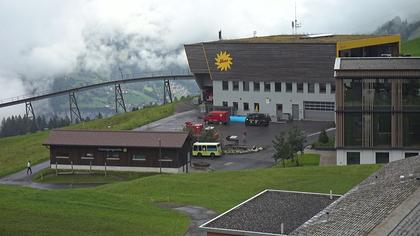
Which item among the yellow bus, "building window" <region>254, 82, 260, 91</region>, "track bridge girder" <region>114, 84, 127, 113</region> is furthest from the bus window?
"track bridge girder" <region>114, 84, 127, 113</region>

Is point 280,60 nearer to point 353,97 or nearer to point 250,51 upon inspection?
point 250,51

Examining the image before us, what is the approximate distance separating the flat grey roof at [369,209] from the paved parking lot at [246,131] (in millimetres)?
19345

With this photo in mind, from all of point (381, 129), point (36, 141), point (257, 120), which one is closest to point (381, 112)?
point (381, 129)

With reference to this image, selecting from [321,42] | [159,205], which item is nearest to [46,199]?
[159,205]

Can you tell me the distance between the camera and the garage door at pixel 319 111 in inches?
2024

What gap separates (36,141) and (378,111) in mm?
26332

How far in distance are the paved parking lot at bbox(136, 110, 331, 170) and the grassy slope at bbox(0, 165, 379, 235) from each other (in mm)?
5603

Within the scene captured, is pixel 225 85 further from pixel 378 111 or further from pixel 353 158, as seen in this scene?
pixel 378 111

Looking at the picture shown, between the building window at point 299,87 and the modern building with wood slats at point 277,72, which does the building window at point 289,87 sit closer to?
the modern building with wood slats at point 277,72

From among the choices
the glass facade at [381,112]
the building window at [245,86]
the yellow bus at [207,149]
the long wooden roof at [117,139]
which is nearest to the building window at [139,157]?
the long wooden roof at [117,139]

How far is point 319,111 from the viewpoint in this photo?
5181 cm

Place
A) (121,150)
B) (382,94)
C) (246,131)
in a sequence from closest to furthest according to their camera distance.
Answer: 1. (382,94)
2. (121,150)
3. (246,131)

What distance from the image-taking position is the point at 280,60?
51.7 metres

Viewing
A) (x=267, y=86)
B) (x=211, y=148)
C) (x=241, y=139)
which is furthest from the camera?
(x=267, y=86)
